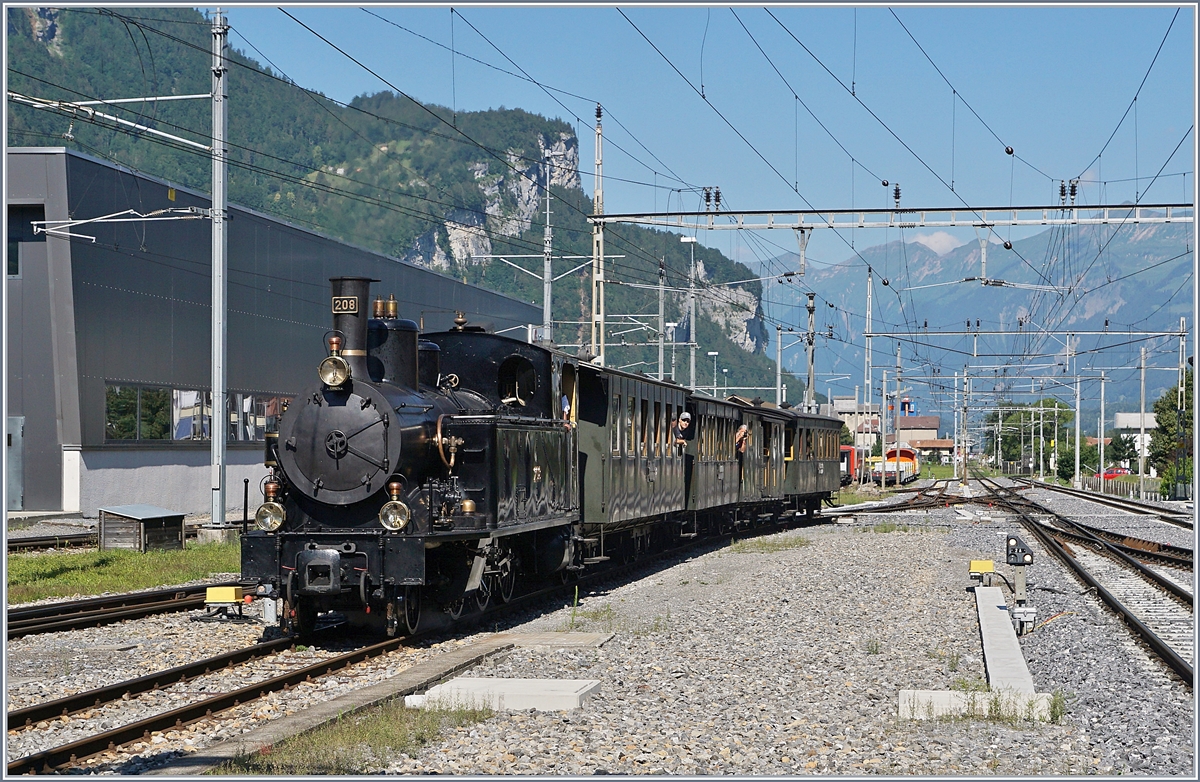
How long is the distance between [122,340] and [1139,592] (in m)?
25.0

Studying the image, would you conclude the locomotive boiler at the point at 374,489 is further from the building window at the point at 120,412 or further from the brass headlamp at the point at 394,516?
the building window at the point at 120,412

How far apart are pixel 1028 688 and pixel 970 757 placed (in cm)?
219

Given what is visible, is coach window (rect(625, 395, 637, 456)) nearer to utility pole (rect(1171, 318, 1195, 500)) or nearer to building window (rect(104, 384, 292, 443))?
building window (rect(104, 384, 292, 443))

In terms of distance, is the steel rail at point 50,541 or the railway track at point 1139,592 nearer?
the railway track at point 1139,592

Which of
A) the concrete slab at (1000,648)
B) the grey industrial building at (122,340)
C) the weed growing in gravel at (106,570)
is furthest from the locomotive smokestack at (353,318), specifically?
the grey industrial building at (122,340)

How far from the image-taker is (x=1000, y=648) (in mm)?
12438

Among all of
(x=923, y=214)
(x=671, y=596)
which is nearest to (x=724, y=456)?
(x=923, y=214)

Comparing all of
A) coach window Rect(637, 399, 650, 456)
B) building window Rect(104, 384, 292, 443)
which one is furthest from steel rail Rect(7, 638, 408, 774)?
building window Rect(104, 384, 292, 443)

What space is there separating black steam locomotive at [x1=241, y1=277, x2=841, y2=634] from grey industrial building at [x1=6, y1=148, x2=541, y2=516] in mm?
15769

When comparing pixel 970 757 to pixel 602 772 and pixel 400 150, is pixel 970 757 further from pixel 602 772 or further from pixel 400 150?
pixel 400 150

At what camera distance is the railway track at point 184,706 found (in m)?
8.10

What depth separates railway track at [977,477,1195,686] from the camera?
45.1 ft

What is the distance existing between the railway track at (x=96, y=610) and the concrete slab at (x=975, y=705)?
9.42 m

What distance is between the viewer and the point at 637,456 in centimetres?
2039
